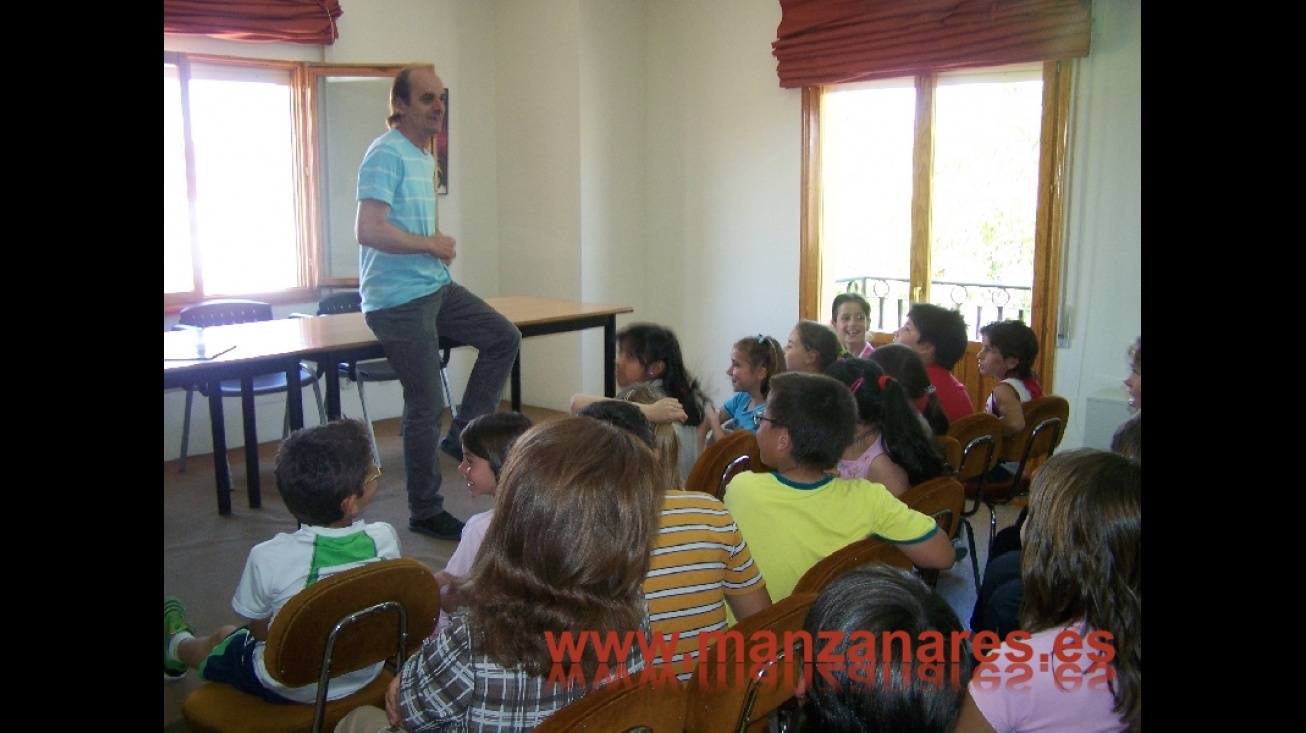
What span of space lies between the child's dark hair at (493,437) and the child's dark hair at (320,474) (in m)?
0.40

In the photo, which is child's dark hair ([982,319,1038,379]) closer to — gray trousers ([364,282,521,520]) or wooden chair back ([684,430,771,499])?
wooden chair back ([684,430,771,499])

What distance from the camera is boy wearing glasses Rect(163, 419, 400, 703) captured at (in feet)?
6.01

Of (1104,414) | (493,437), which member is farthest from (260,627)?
(1104,414)

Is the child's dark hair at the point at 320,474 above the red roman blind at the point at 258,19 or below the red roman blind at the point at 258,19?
below

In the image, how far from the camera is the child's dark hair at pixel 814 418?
1.96 m

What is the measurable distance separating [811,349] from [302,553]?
1955 mm

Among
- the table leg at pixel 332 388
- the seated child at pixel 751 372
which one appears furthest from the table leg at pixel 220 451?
the seated child at pixel 751 372

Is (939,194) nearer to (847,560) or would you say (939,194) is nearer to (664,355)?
(664,355)

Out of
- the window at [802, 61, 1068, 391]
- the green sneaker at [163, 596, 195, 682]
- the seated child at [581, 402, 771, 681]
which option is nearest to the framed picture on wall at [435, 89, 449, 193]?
the window at [802, 61, 1068, 391]

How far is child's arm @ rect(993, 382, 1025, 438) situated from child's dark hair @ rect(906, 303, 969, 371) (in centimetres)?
26

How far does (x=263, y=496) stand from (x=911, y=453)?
9.44ft

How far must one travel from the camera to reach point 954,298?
4.81m

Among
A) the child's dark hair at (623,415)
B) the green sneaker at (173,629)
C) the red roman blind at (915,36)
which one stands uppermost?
the red roman blind at (915,36)

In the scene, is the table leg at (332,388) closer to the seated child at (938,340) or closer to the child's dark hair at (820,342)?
the child's dark hair at (820,342)
